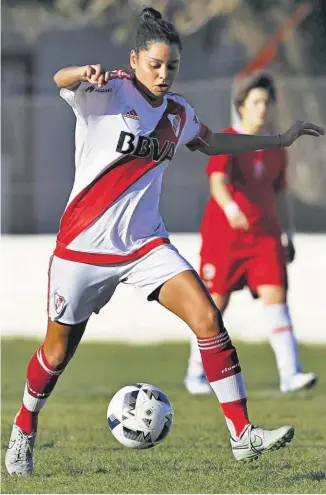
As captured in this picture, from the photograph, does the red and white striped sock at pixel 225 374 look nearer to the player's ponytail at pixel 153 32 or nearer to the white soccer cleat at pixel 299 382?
the player's ponytail at pixel 153 32

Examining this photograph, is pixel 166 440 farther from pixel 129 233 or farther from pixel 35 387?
pixel 129 233

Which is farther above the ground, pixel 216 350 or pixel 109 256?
pixel 109 256

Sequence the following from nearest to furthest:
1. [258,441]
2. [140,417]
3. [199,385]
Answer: [258,441], [140,417], [199,385]

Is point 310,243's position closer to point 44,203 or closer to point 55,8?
point 44,203

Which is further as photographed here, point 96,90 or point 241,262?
point 241,262

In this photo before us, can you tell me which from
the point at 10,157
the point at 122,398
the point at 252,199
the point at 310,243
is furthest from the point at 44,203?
the point at 122,398

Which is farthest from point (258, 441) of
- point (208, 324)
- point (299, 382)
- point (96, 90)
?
point (299, 382)

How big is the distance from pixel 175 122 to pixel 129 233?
60 centimetres

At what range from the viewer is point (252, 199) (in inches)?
396

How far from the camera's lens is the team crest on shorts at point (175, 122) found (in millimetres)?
6461

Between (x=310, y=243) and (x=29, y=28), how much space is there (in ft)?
31.0

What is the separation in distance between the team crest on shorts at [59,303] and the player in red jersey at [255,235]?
3.41m

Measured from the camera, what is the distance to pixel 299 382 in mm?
9695

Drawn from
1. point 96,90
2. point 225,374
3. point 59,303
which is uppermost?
point 96,90
